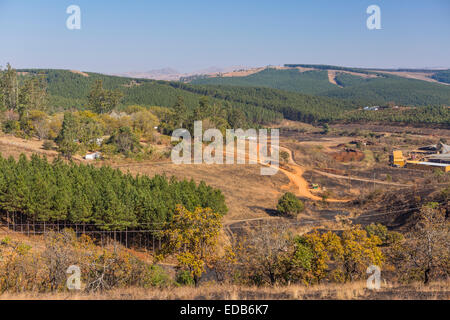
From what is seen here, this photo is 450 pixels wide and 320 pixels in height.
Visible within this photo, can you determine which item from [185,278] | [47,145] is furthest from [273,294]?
[47,145]

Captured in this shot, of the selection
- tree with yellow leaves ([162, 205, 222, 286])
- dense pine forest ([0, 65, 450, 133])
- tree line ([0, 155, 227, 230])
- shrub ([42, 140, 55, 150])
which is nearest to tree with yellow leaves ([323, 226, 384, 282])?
tree with yellow leaves ([162, 205, 222, 286])

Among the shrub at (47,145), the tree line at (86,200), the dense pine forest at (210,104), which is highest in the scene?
the dense pine forest at (210,104)

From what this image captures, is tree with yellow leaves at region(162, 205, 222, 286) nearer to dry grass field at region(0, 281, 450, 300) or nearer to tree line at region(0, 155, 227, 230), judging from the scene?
dry grass field at region(0, 281, 450, 300)

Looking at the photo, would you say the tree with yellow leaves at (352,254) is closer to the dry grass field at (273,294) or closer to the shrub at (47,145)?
the dry grass field at (273,294)

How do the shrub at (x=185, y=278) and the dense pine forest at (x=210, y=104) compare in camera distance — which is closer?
the shrub at (x=185, y=278)

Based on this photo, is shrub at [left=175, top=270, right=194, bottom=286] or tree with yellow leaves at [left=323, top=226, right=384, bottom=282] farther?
shrub at [left=175, top=270, right=194, bottom=286]

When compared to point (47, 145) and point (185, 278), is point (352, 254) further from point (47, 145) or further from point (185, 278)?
point (47, 145)

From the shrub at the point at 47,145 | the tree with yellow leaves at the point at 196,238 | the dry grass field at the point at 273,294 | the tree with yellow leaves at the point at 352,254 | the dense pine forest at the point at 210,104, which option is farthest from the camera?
the dense pine forest at the point at 210,104

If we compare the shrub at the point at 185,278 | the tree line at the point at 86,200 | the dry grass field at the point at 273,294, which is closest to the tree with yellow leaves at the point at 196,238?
the shrub at the point at 185,278

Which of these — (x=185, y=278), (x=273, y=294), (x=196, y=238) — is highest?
(x=196, y=238)

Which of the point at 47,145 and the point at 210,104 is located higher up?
the point at 210,104

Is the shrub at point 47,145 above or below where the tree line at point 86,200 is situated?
above
